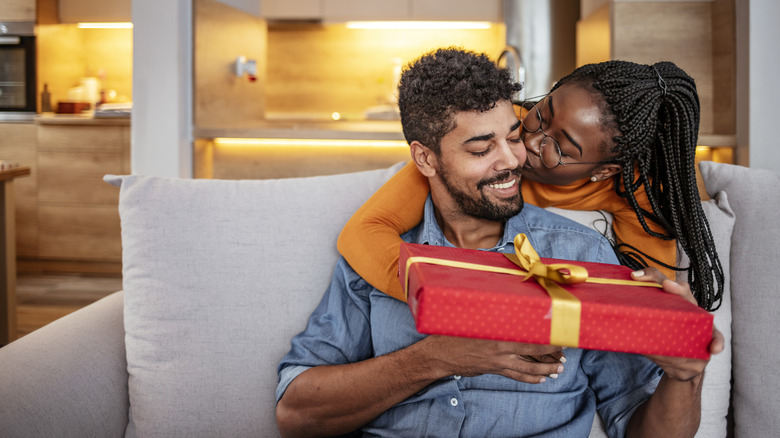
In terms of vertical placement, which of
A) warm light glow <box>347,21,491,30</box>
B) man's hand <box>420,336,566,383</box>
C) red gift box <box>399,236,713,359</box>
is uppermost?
warm light glow <box>347,21,491,30</box>

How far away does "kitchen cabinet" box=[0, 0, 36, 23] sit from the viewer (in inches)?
161

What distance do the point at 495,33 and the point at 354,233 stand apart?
3.43 m

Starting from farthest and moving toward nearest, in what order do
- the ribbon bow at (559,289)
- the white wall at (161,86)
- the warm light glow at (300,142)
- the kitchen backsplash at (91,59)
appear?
the kitchen backsplash at (91,59) → the warm light glow at (300,142) → the white wall at (161,86) → the ribbon bow at (559,289)

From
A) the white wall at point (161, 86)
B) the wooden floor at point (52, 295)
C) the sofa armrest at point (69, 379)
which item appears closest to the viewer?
the sofa armrest at point (69, 379)

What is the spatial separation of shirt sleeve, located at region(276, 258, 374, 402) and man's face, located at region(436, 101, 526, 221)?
267 millimetres

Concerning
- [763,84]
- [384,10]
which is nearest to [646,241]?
[763,84]

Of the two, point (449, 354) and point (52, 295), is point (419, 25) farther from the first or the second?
point (449, 354)

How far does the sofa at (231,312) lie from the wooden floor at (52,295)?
2197 millimetres

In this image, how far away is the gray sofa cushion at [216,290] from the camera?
118 centimetres

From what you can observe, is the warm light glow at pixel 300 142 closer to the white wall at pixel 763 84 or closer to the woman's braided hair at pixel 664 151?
the white wall at pixel 763 84

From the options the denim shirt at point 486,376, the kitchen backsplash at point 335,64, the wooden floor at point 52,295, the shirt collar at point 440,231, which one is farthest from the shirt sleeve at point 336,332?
the kitchen backsplash at point 335,64

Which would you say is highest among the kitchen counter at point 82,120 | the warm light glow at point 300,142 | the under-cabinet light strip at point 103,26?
the under-cabinet light strip at point 103,26

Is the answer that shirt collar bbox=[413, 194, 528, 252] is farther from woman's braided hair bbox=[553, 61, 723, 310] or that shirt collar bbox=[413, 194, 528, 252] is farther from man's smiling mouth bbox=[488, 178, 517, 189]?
woman's braided hair bbox=[553, 61, 723, 310]

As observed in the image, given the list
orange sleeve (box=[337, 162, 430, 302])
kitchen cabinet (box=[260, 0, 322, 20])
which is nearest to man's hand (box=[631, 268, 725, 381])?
orange sleeve (box=[337, 162, 430, 302])
